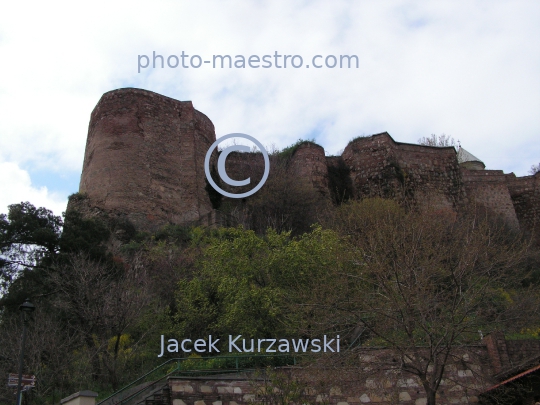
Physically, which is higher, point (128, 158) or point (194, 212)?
point (128, 158)

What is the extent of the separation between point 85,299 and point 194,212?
10.9 m

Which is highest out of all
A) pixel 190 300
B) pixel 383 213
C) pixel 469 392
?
pixel 383 213

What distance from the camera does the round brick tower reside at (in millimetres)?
27656

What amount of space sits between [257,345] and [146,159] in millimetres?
15827

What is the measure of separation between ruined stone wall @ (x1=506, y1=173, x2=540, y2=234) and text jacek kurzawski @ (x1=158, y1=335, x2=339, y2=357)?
25108 mm

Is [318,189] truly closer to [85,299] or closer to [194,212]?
[194,212]

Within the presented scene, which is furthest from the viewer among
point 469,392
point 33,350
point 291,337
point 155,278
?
point 155,278

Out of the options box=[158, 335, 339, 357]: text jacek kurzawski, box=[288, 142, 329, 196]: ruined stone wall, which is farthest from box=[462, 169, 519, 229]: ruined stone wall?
box=[158, 335, 339, 357]: text jacek kurzawski

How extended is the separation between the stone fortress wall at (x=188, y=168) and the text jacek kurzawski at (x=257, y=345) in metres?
11.0

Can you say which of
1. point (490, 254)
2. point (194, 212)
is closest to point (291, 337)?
point (490, 254)

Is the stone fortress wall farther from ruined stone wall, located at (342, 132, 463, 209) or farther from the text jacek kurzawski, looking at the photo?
the text jacek kurzawski

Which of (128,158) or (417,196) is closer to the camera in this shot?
(128,158)

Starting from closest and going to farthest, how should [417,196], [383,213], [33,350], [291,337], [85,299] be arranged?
[291,337], [33,350], [85,299], [383,213], [417,196]

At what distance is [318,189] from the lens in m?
30.0
